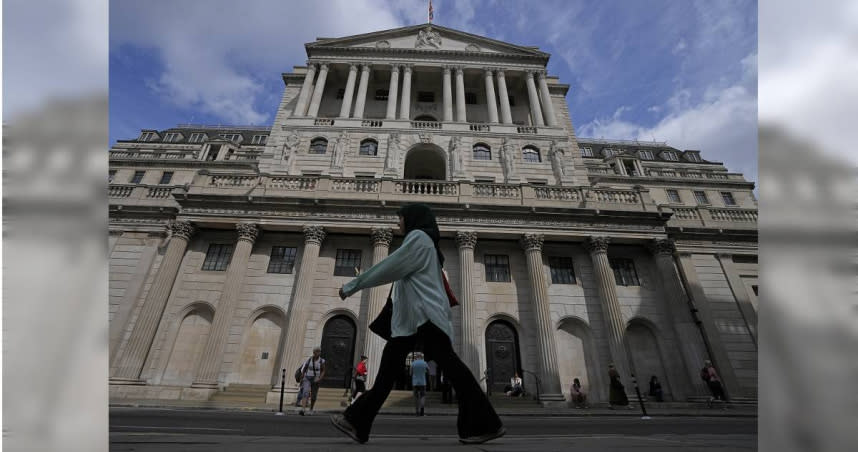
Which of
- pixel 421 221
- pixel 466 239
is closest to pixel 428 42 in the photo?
pixel 466 239

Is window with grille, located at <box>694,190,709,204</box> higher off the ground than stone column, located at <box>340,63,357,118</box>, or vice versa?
stone column, located at <box>340,63,357,118</box>

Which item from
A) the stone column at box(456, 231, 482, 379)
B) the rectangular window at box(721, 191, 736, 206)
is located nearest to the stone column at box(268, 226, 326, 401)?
the stone column at box(456, 231, 482, 379)

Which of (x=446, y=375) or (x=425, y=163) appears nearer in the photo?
(x=446, y=375)

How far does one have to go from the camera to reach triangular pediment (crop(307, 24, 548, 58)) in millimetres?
26828

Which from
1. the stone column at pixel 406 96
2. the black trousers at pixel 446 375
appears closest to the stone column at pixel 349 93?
the stone column at pixel 406 96

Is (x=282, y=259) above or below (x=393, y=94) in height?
below

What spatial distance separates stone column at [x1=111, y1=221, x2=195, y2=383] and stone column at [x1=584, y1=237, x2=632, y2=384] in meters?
17.2

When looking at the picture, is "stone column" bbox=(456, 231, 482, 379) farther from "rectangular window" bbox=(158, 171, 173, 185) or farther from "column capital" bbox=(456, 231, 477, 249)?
"rectangular window" bbox=(158, 171, 173, 185)

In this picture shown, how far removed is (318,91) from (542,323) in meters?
20.2

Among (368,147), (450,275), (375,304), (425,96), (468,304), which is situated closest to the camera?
(375,304)

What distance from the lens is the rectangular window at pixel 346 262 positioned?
1609cm

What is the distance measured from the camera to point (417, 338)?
269 centimetres

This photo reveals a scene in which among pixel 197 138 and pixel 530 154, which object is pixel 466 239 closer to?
pixel 530 154

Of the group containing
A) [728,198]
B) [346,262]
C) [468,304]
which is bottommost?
[468,304]
